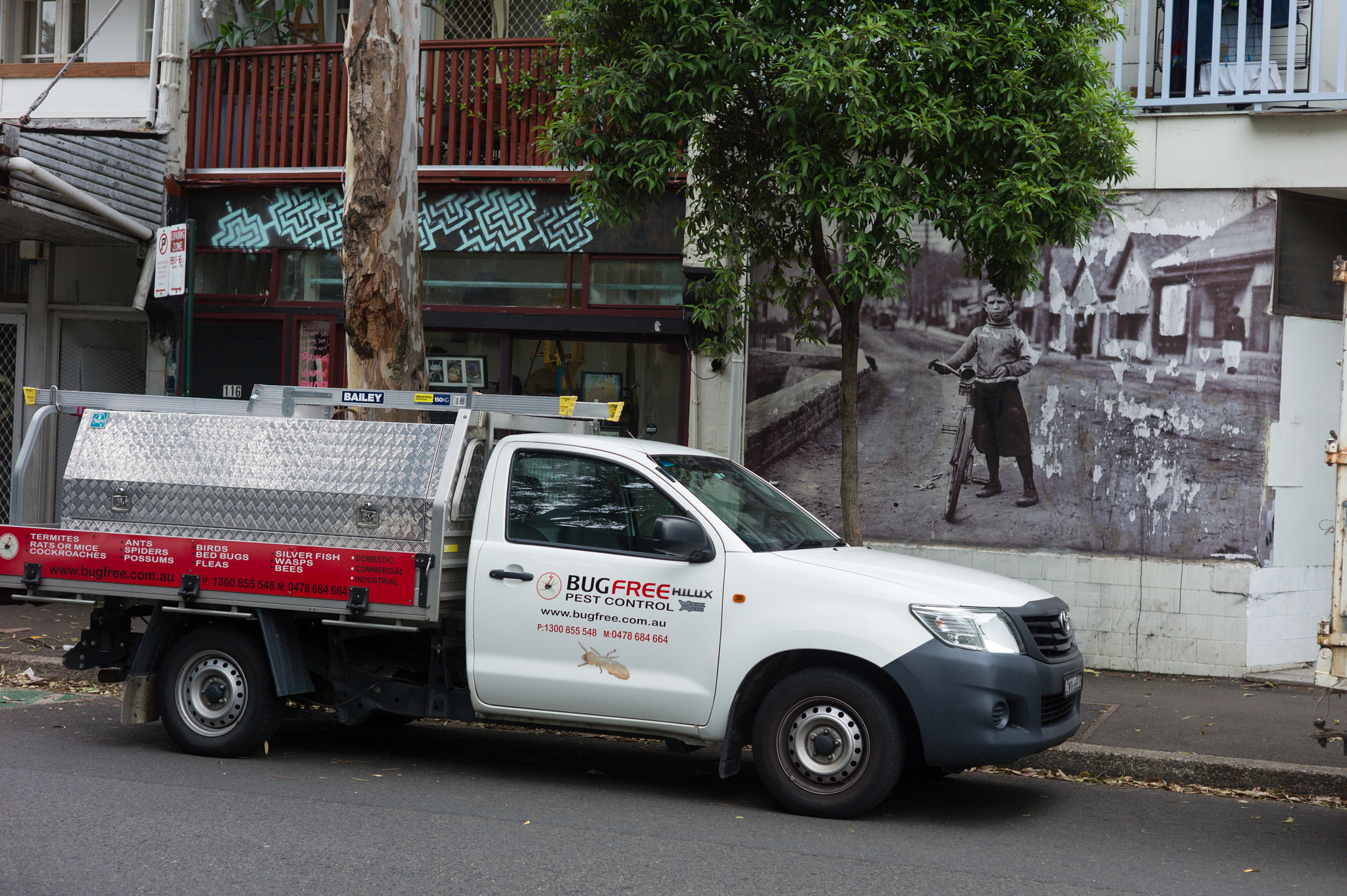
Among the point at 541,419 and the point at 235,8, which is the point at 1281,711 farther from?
the point at 235,8

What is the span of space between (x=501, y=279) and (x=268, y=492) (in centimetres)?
560

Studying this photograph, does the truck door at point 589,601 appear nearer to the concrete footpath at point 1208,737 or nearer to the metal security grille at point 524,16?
the concrete footpath at point 1208,737

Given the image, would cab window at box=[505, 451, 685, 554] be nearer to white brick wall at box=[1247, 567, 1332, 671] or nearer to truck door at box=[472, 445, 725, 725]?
truck door at box=[472, 445, 725, 725]

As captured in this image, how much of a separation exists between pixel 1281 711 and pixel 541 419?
560 cm

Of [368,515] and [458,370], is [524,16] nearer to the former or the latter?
[458,370]

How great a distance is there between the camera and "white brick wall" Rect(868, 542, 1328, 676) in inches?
395

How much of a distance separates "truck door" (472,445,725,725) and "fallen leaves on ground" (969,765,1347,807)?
186 cm

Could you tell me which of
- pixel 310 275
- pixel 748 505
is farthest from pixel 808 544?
pixel 310 275

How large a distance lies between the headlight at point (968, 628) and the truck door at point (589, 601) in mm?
1020

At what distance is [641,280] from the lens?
11.7 meters

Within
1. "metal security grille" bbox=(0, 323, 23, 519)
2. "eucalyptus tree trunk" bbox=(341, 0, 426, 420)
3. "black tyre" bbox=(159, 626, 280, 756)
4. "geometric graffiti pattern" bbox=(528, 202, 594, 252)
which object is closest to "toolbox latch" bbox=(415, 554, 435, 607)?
"black tyre" bbox=(159, 626, 280, 756)

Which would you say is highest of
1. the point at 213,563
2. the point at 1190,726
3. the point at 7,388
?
the point at 7,388

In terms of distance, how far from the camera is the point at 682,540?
6.04 metres

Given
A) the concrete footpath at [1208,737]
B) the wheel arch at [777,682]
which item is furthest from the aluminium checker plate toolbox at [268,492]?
the concrete footpath at [1208,737]
